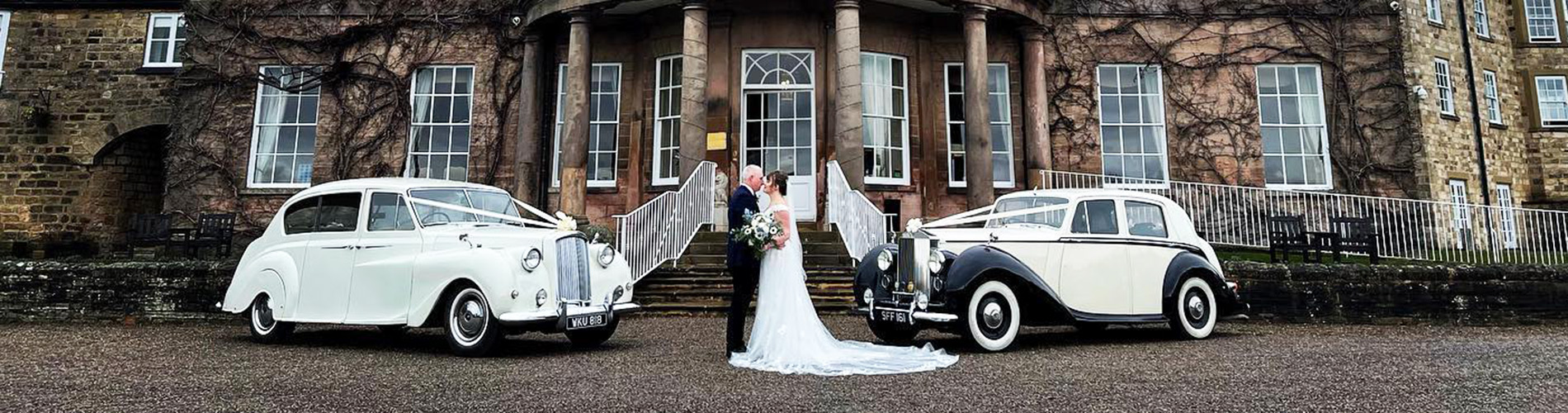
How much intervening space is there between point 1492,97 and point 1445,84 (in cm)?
262

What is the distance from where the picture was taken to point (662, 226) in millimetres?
10711

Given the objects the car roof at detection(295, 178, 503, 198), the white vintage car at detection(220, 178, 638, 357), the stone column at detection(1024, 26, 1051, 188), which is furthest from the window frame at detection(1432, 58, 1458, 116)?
the car roof at detection(295, 178, 503, 198)

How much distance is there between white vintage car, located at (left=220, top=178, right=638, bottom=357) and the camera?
6461 millimetres

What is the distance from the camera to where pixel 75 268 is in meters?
10.2

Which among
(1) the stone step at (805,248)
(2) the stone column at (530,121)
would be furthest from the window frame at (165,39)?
(1) the stone step at (805,248)

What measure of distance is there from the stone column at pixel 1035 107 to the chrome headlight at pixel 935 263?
781 cm

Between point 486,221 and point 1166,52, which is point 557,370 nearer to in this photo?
point 486,221

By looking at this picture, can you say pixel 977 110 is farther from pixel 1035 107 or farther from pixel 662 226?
pixel 662 226

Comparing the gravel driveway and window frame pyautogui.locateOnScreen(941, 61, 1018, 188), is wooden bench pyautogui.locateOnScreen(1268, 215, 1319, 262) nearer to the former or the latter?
the gravel driveway

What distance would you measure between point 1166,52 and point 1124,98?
106 centimetres

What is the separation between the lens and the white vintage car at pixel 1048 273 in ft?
21.5

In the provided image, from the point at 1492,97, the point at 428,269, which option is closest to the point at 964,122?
the point at 428,269

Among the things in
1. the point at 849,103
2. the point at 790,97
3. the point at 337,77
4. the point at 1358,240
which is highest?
the point at 337,77

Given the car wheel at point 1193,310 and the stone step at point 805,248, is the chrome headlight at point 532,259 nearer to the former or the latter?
the stone step at point 805,248
